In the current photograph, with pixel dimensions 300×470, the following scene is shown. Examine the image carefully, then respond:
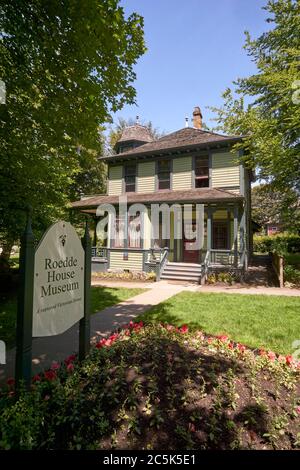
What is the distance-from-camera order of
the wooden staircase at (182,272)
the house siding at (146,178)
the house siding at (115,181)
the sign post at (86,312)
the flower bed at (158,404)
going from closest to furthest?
the flower bed at (158,404) < the sign post at (86,312) < the wooden staircase at (182,272) < the house siding at (146,178) < the house siding at (115,181)

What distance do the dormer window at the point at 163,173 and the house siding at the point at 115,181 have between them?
2930mm

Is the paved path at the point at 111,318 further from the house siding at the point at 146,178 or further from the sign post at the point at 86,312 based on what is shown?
the house siding at the point at 146,178

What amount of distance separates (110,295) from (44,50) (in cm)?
806

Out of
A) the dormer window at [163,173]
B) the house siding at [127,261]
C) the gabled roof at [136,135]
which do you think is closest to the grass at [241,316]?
the house siding at [127,261]

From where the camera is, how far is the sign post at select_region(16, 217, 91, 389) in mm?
2920

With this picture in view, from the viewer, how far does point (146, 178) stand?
18.4 meters

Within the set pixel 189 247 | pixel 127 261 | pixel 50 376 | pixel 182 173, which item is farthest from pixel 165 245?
pixel 50 376

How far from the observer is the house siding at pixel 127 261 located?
1688 centimetres

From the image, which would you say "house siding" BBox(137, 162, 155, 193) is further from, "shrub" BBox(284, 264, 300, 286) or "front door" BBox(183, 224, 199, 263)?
"shrub" BBox(284, 264, 300, 286)

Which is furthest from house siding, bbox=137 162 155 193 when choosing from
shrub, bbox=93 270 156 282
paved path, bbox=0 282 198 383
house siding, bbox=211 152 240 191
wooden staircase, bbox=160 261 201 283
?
paved path, bbox=0 282 198 383

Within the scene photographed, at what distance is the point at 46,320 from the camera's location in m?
3.22

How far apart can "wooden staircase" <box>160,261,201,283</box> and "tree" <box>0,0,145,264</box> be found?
9.22 meters

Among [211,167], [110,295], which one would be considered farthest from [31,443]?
[211,167]

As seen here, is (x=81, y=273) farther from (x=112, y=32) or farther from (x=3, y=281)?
(x=3, y=281)
